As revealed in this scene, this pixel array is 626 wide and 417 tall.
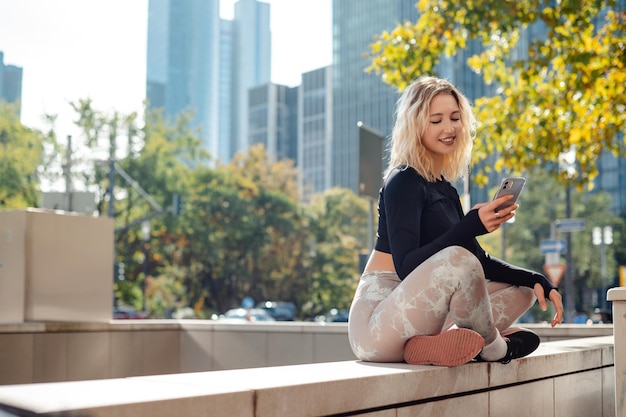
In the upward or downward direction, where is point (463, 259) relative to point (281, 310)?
upward

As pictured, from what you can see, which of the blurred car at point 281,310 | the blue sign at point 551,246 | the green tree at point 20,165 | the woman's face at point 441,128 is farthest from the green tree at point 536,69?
the blurred car at point 281,310

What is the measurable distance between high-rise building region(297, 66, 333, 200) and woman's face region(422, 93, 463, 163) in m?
111

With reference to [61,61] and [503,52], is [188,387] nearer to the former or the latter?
[503,52]

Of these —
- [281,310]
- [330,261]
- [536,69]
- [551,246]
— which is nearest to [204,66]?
[281,310]

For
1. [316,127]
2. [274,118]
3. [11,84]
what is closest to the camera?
[11,84]

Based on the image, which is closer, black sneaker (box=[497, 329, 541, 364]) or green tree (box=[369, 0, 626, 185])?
black sneaker (box=[497, 329, 541, 364])

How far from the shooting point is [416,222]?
369cm

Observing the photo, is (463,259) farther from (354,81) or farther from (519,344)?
(354,81)

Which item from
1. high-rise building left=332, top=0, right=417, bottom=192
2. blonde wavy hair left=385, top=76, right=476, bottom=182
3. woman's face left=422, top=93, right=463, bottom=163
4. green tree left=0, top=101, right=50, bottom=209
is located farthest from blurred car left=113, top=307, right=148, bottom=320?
high-rise building left=332, top=0, right=417, bottom=192

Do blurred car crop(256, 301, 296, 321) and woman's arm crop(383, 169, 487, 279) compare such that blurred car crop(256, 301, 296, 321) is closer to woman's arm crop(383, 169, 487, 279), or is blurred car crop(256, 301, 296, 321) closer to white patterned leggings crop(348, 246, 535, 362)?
white patterned leggings crop(348, 246, 535, 362)

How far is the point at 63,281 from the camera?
9281mm

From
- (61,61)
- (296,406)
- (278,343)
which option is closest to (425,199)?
(296,406)

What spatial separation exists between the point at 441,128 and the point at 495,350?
103cm

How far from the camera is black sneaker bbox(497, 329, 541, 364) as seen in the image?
385 centimetres
